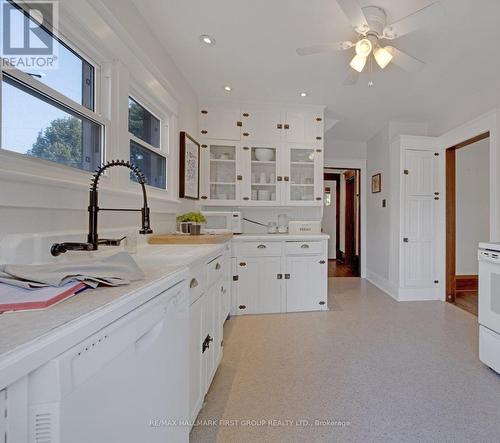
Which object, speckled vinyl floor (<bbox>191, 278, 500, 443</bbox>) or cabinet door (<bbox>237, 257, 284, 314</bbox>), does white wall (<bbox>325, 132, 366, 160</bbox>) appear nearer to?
cabinet door (<bbox>237, 257, 284, 314</bbox>)

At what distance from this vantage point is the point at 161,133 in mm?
2383

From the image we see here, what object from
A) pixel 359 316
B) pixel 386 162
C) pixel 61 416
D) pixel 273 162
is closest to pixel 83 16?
pixel 61 416

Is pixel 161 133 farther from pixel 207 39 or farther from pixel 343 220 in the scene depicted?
pixel 343 220

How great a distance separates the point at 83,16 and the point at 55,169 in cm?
78

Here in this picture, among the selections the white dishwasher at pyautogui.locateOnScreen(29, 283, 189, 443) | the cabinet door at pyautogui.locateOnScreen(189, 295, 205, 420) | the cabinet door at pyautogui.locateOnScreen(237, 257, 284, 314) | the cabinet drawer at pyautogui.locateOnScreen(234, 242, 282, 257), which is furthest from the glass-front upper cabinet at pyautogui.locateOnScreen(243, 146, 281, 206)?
the white dishwasher at pyautogui.locateOnScreen(29, 283, 189, 443)

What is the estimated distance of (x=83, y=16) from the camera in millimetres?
1254

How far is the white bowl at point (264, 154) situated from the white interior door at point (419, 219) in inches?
70.8

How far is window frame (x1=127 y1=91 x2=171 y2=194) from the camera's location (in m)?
1.86

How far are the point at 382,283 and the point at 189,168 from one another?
3315 mm

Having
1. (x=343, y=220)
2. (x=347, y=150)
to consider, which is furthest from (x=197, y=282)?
(x=343, y=220)

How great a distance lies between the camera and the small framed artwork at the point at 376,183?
403cm

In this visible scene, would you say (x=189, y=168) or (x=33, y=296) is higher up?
(x=189, y=168)

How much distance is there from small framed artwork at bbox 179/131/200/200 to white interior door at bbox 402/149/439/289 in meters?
2.70

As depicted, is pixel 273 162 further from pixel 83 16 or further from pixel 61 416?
pixel 61 416
